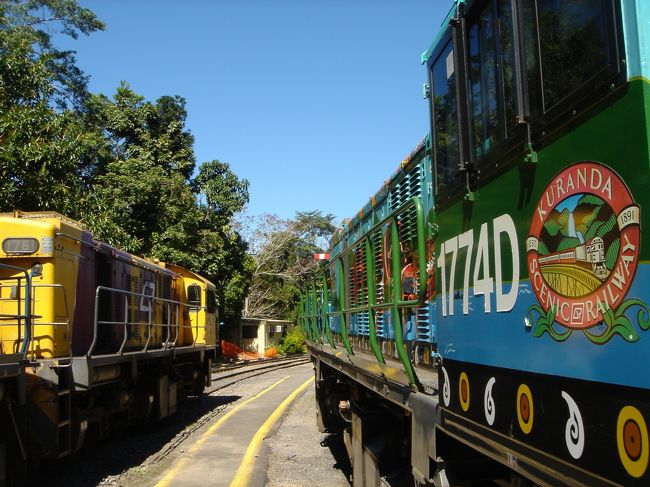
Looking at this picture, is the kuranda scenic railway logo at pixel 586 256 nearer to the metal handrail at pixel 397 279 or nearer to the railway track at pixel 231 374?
the metal handrail at pixel 397 279

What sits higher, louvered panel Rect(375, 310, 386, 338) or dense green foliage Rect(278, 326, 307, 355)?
louvered panel Rect(375, 310, 386, 338)

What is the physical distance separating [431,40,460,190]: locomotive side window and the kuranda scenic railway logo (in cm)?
101

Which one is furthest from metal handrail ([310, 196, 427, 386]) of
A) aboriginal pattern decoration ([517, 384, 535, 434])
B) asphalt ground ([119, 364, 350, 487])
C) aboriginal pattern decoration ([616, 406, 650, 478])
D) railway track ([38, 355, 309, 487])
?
railway track ([38, 355, 309, 487])

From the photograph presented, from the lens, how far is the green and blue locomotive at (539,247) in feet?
5.31

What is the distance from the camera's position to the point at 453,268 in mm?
→ 3082

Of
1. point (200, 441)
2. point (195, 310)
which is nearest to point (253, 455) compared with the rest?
point (200, 441)

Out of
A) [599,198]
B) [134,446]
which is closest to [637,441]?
[599,198]

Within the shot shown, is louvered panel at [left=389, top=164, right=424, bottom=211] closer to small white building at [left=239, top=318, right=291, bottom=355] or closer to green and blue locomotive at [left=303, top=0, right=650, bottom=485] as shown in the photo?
green and blue locomotive at [left=303, top=0, right=650, bottom=485]

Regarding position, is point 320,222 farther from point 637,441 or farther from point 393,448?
point 637,441

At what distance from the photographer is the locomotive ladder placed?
7.25 metres

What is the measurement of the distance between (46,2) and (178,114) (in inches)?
374

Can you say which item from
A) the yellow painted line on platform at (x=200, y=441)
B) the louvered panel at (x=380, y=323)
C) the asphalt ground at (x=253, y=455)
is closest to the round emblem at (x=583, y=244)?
the louvered panel at (x=380, y=323)

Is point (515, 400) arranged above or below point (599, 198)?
below

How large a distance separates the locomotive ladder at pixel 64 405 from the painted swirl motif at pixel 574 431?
21.9 feet
